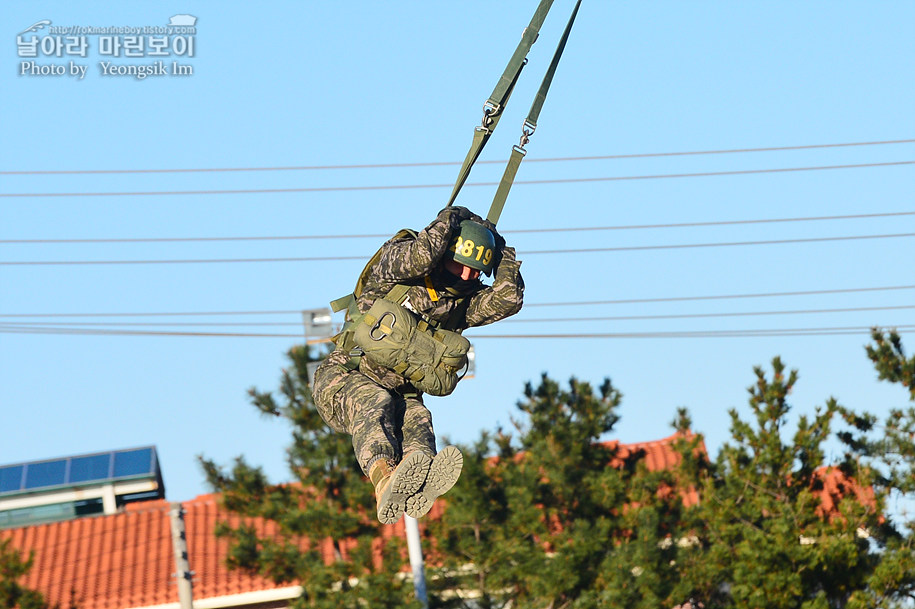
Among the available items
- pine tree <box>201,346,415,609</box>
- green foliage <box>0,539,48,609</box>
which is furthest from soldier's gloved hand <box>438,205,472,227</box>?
green foliage <box>0,539,48,609</box>

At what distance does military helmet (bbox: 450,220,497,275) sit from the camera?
32.7 feet

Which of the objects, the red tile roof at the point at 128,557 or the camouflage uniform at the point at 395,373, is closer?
the camouflage uniform at the point at 395,373

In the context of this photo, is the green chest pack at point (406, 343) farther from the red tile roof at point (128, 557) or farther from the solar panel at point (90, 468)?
the solar panel at point (90, 468)

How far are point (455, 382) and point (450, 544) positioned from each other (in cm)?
1196

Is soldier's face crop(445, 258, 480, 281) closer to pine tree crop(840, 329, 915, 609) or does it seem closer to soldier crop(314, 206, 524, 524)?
soldier crop(314, 206, 524, 524)

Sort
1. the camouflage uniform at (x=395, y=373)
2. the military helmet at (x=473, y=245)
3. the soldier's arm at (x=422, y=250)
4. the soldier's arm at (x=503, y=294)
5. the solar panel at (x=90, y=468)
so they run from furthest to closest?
the solar panel at (x=90, y=468), the soldier's arm at (x=503, y=294), the camouflage uniform at (x=395, y=373), the military helmet at (x=473, y=245), the soldier's arm at (x=422, y=250)

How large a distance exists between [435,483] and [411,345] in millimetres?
1096

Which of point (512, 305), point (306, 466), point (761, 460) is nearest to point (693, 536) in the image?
point (761, 460)

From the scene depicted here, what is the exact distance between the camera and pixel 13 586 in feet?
70.1

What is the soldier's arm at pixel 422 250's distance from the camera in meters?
9.64

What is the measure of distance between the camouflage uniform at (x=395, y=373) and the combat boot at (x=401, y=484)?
282 mm

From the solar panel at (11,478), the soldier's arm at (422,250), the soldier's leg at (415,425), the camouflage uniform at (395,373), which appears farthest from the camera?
the solar panel at (11,478)

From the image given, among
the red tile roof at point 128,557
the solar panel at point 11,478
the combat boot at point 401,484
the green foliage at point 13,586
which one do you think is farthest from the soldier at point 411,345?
the solar panel at point 11,478

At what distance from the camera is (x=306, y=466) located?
2286 cm
